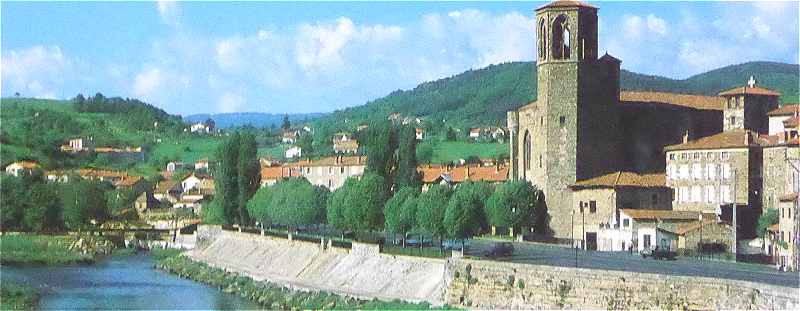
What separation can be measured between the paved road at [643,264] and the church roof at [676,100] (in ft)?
51.9

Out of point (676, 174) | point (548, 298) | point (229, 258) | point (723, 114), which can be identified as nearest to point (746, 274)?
point (548, 298)

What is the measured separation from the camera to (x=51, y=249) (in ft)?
330

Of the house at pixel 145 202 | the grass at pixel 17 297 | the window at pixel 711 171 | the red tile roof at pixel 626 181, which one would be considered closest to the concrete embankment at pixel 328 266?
the grass at pixel 17 297

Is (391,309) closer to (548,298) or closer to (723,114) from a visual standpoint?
(548,298)

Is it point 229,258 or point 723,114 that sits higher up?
point 723,114

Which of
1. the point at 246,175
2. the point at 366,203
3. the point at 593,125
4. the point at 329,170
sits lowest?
the point at 366,203

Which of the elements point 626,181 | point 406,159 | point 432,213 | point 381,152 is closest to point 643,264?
point 432,213

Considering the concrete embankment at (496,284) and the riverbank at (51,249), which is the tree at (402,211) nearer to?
the concrete embankment at (496,284)

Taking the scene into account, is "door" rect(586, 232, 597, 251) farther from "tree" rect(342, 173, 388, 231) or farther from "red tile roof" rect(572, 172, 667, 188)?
"tree" rect(342, 173, 388, 231)

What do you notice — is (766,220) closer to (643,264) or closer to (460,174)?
(643,264)

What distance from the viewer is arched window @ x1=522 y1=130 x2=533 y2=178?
85.7m

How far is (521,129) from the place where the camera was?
3423 inches

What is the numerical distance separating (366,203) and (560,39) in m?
13.4

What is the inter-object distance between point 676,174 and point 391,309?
95.6 feet
